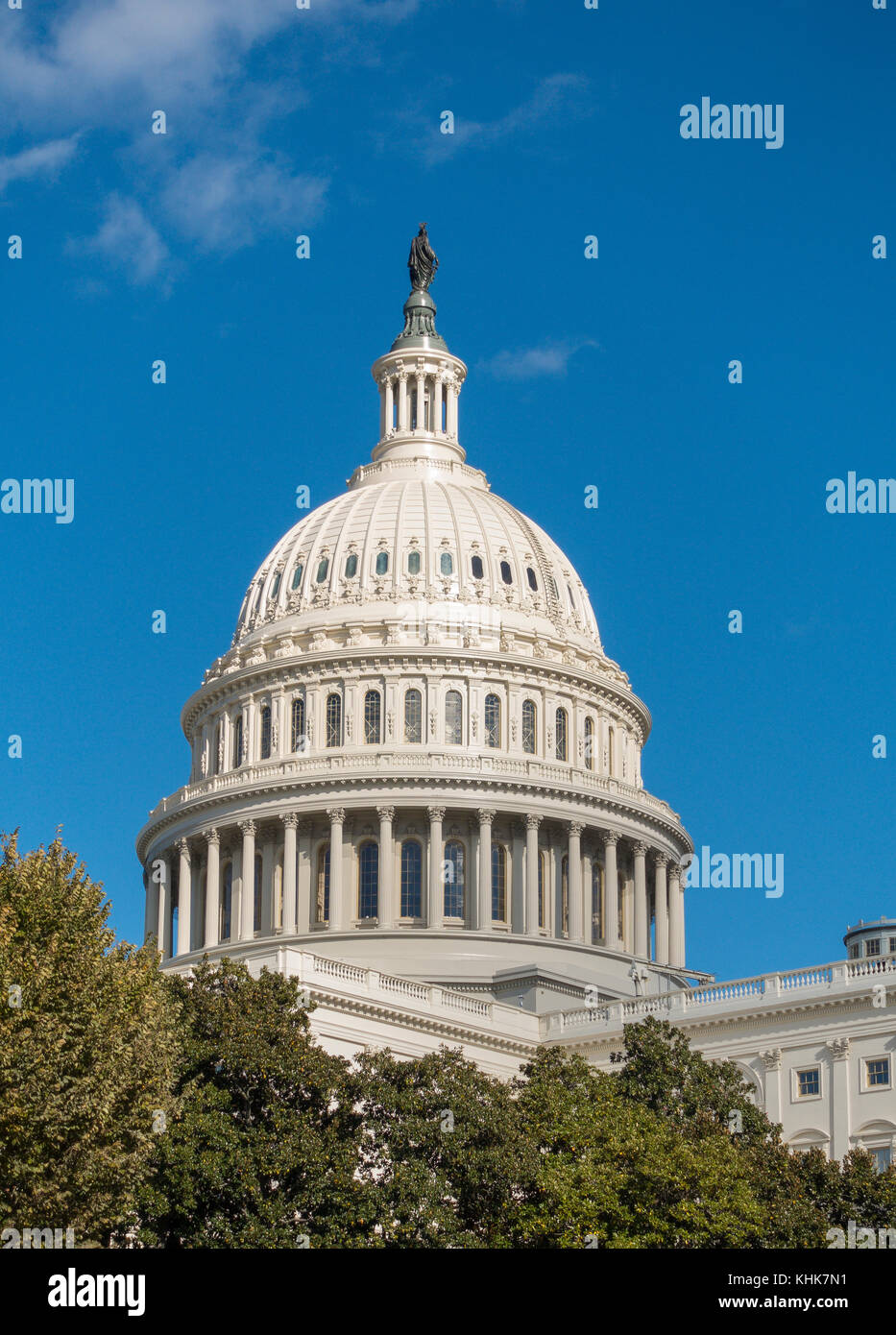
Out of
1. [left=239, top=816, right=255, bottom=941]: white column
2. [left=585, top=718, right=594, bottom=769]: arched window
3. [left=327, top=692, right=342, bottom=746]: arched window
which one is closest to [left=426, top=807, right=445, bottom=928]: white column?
[left=327, top=692, right=342, bottom=746]: arched window

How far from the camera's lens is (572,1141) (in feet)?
180

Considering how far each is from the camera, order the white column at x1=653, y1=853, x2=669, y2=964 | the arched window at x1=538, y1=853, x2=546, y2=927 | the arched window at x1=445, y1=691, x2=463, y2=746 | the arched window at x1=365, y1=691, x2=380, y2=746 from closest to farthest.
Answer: the arched window at x1=538, y1=853, x2=546, y2=927, the arched window at x1=445, y1=691, x2=463, y2=746, the arched window at x1=365, y1=691, x2=380, y2=746, the white column at x1=653, y1=853, x2=669, y2=964

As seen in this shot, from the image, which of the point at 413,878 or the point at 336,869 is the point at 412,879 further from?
the point at 336,869

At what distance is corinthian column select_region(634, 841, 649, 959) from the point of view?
109062 millimetres

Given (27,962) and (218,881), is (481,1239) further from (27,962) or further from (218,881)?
(218,881)

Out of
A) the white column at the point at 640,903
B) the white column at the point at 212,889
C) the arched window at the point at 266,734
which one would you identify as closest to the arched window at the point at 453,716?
the arched window at the point at 266,734

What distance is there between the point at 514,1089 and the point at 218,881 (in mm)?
47911

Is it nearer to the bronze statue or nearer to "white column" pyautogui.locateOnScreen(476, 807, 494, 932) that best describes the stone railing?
"white column" pyautogui.locateOnScreen(476, 807, 494, 932)

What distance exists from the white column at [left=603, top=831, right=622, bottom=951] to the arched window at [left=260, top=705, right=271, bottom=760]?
59.9 ft

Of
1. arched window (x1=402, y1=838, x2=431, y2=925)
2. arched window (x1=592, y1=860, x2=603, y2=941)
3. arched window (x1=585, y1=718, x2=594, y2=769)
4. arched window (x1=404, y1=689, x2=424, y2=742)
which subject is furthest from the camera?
arched window (x1=585, y1=718, x2=594, y2=769)

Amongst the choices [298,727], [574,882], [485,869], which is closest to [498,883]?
[485,869]

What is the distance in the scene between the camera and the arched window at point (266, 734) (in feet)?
364

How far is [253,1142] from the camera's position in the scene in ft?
173

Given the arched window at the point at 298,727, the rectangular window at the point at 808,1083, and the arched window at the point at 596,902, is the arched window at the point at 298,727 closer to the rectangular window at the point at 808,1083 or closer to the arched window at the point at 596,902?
the arched window at the point at 596,902
